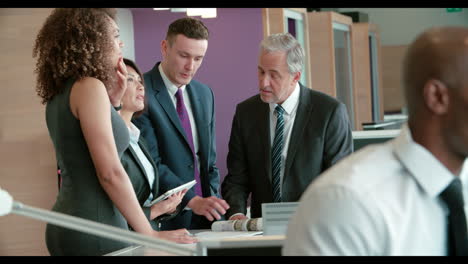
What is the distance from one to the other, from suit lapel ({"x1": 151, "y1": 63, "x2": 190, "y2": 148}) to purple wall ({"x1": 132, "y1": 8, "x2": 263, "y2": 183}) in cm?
190

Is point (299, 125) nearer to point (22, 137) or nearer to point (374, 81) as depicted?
point (22, 137)

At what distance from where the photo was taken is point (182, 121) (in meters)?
3.82

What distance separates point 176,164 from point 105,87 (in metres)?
1.08

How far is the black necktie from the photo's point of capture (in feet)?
4.85

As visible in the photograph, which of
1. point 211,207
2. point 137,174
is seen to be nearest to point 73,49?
point 137,174

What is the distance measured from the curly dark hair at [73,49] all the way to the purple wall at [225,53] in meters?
3.03

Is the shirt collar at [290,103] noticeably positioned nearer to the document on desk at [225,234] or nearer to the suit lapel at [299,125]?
the suit lapel at [299,125]

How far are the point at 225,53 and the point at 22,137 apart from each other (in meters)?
2.11

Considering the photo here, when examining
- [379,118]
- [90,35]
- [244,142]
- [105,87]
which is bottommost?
[379,118]

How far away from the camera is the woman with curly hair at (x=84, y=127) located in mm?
2588

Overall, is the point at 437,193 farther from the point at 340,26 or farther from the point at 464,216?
the point at 340,26

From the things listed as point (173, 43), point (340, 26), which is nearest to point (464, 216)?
point (173, 43)

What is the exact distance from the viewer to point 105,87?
273 cm

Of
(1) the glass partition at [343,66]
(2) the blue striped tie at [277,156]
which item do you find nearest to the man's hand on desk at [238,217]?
(2) the blue striped tie at [277,156]
